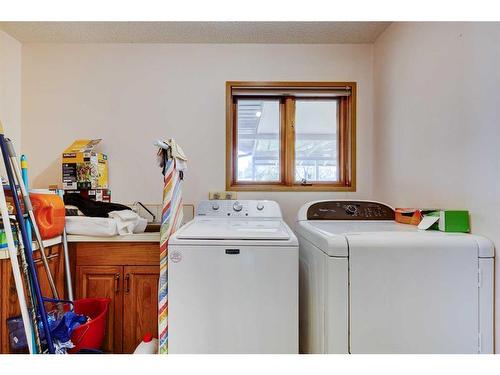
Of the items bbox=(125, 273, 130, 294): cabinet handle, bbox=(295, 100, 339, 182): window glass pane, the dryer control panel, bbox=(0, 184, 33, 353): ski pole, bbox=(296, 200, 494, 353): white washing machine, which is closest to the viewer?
bbox=(296, 200, 494, 353): white washing machine

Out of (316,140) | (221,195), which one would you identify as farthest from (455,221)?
(221,195)

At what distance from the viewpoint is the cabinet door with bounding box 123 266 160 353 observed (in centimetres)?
175

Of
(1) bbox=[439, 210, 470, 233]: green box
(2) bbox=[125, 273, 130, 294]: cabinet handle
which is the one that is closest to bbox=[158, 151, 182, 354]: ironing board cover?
(2) bbox=[125, 273, 130, 294]: cabinet handle

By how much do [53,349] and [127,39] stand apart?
2.18 meters

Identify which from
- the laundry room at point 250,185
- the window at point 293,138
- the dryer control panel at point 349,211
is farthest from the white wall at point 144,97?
the dryer control panel at point 349,211

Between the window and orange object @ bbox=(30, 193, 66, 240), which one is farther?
the window

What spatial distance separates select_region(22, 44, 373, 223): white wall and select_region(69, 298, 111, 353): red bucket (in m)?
0.86

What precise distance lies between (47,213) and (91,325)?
66 centimetres

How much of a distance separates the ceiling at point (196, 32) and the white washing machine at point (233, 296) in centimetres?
165

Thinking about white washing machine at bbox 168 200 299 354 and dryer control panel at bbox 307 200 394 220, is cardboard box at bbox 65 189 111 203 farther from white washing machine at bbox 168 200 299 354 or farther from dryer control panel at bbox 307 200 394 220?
dryer control panel at bbox 307 200 394 220

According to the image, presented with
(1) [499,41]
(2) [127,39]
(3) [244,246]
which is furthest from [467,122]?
(2) [127,39]

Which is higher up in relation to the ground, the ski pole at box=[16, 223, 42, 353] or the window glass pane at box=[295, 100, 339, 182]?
the window glass pane at box=[295, 100, 339, 182]

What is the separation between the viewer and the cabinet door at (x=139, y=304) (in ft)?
5.75
